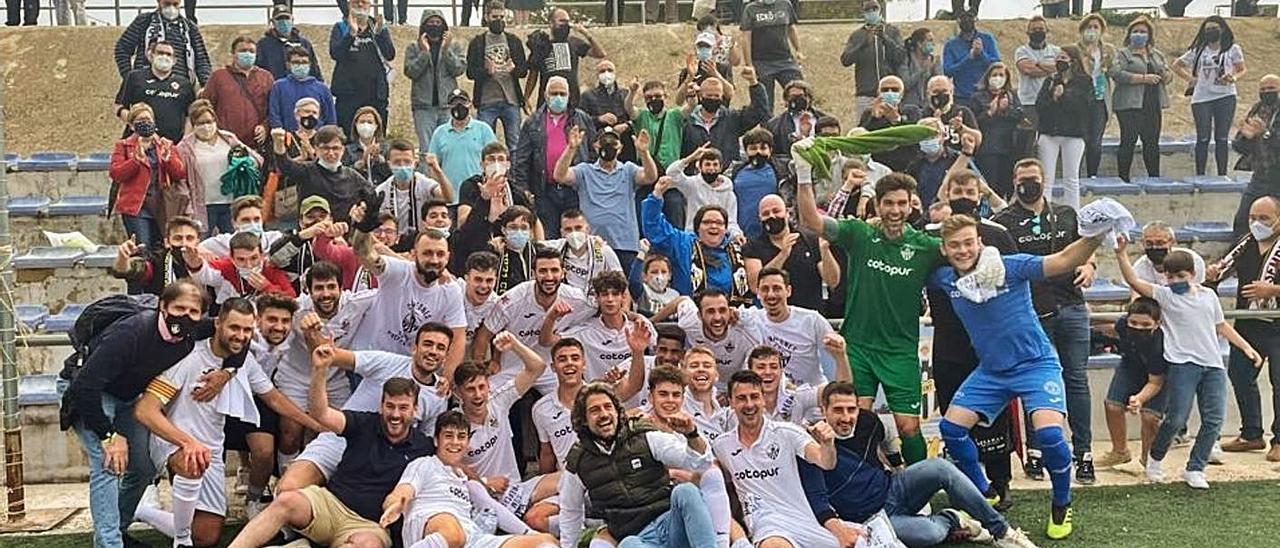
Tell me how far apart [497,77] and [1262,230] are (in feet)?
20.9

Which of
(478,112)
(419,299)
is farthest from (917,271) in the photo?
(478,112)

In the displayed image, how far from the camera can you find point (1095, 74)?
1370cm

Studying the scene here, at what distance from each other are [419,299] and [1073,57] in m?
7.70

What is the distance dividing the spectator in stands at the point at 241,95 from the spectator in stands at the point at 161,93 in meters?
0.24

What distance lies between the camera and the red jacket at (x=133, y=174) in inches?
405

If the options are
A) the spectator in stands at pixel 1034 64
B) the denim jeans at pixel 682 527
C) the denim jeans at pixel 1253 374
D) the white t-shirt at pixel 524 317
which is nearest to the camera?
the denim jeans at pixel 682 527

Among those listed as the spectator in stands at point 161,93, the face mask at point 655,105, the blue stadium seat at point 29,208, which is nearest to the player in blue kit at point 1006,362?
the face mask at point 655,105

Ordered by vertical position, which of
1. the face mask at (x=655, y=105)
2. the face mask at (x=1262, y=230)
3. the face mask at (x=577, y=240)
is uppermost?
the face mask at (x=655, y=105)

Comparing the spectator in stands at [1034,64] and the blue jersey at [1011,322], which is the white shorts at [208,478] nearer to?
the blue jersey at [1011,322]

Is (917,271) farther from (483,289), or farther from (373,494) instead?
(373,494)

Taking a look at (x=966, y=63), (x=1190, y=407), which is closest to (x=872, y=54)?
(x=966, y=63)

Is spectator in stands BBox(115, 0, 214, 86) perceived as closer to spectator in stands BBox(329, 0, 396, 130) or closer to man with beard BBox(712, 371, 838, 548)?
spectator in stands BBox(329, 0, 396, 130)

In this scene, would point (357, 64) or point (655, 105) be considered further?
point (357, 64)

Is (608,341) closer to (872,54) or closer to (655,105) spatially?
(655,105)
